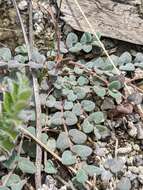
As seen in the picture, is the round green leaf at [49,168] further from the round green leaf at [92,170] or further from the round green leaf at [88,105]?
the round green leaf at [88,105]

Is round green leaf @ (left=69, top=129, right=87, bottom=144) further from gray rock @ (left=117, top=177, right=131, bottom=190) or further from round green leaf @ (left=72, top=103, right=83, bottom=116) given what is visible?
gray rock @ (left=117, top=177, right=131, bottom=190)

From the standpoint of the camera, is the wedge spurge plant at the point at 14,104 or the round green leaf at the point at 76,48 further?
the round green leaf at the point at 76,48

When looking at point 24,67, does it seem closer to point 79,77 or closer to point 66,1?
point 79,77

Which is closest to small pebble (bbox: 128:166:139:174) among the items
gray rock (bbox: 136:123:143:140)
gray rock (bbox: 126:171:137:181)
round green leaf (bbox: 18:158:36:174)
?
gray rock (bbox: 126:171:137:181)

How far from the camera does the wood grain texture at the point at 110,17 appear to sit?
1.95 meters

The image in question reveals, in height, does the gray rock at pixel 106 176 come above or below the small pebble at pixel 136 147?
below

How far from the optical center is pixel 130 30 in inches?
77.4

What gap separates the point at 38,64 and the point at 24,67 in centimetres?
7

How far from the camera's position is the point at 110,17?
6.58 ft

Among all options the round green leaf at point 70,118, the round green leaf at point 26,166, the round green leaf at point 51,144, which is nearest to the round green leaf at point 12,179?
the round green leaf at point 26,166

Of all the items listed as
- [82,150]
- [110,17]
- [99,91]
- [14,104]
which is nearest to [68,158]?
[82,150]

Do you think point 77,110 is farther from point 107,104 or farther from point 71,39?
point 71,39

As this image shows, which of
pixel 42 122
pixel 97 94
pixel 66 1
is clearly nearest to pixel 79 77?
pixel 97 94

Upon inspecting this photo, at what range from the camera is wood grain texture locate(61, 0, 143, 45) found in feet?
6.40
